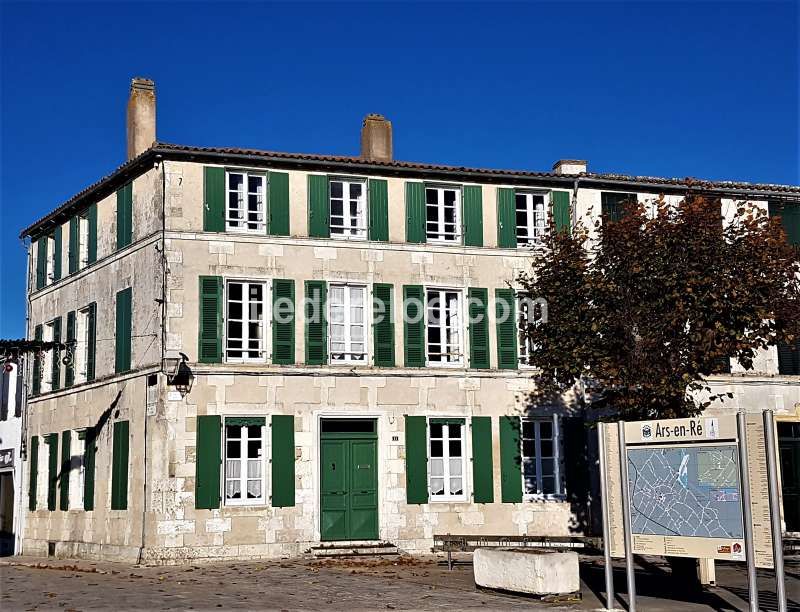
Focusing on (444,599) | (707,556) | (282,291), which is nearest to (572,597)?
(444,599)

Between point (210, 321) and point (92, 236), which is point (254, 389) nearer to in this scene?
point (210, 321)

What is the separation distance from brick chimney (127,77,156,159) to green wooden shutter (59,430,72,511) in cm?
682

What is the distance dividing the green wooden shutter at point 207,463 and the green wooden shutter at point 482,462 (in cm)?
543

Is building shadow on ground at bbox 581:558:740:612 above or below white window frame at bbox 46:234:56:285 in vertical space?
below

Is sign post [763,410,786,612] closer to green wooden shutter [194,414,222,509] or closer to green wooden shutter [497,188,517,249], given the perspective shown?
green wooden shutter [194,414,222,509]

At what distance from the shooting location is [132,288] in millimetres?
23391

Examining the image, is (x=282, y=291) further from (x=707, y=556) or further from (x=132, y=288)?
(x=707, y=556)

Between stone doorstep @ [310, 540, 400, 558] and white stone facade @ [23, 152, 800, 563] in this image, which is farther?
stone doorstep @ [310, 540, 400, 558]

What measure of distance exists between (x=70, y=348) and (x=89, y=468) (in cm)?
320

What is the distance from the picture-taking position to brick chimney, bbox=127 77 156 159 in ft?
81.1

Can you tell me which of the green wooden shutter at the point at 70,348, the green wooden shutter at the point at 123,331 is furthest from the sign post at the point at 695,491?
the green wooden shutter at the point at 70,348

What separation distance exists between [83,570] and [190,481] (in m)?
2.55

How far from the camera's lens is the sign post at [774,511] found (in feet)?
37.6

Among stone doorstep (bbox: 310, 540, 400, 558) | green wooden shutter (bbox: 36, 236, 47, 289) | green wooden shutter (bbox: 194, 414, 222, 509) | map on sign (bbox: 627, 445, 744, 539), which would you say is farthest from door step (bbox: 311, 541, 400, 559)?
green wooden shutter (bbox: 36, 236, 47, 289)
